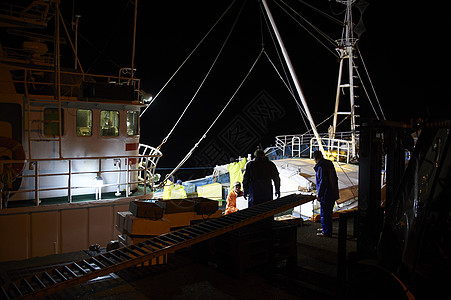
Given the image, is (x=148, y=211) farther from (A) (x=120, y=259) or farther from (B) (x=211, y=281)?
(B) (x=211, y=281)

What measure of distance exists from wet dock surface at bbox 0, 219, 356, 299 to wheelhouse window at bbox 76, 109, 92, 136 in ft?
14.3

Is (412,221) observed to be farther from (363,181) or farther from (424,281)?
(363,181)

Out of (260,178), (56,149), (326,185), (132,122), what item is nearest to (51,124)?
(56,149)

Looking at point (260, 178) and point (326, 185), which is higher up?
point (260, 178)

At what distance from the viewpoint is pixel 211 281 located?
5461 mm

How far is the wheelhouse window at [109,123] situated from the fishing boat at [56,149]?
0.03 m

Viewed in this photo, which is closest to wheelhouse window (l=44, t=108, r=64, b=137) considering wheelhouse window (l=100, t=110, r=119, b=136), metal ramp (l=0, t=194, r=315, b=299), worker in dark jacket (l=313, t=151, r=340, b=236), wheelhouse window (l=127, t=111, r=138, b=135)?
wheelhouse window (l=100, t=110, r=119, b=136)

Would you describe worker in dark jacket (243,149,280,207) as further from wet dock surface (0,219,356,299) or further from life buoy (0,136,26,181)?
life buoy (0,136,26,181)

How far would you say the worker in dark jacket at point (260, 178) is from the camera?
7328 mm

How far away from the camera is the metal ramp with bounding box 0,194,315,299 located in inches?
183

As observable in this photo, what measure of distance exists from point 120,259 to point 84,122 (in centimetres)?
602

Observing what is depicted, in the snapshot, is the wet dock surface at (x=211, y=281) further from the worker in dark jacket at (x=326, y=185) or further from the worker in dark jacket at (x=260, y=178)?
the worker in dark jacket at (x=260, y=178)

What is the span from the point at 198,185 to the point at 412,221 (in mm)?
13256

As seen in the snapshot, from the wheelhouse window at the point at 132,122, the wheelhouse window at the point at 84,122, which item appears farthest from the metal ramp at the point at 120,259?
the wheelhouse window at the point at 132,122
